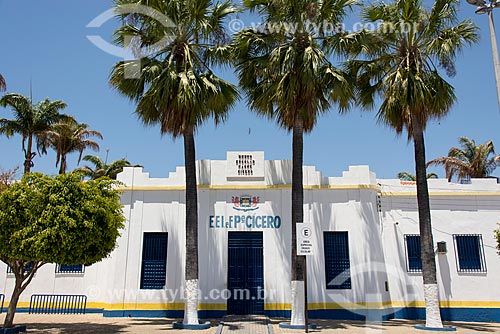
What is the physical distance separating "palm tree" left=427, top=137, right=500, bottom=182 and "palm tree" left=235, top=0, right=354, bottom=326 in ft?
52.0

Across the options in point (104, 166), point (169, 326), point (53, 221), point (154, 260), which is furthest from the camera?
point (104, 166)

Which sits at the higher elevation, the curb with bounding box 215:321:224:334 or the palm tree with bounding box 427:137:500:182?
the palm tree with bounding box 427:137:500:182

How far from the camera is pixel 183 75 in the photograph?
14.0m

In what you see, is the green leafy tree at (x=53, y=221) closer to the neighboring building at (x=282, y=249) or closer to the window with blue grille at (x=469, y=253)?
the neighboring building at (x=282, y=249)

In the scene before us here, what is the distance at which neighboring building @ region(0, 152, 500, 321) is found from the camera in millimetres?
16109

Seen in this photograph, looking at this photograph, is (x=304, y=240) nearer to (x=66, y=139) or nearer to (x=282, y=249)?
(x=282, y=249)

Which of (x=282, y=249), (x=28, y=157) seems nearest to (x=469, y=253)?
(x=282, y=249)

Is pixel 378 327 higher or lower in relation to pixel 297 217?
lower

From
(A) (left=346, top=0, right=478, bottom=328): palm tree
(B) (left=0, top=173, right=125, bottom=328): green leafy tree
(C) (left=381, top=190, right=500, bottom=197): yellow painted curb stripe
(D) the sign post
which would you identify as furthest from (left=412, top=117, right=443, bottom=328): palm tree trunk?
(B) (left=0, top=173, right=125, bottom=328): green leafy tree

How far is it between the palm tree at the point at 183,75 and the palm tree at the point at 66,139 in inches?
450

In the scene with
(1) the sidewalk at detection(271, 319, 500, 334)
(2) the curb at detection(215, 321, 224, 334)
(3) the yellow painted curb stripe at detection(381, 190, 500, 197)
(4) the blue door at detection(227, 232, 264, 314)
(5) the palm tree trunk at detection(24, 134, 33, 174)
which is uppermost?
(5) the palm tree trunk at detection(24, 134, 33, 174)

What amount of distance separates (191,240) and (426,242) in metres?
7.72

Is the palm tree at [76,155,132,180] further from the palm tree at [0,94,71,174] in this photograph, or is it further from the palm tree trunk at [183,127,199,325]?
the palm tree trunk at [183,127,199,325]

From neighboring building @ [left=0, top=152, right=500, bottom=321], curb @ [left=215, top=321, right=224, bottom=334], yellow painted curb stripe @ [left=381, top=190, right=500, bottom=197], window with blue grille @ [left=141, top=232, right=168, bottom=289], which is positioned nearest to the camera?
curb @ [left=215, top=321, right=224, bottom=334]
